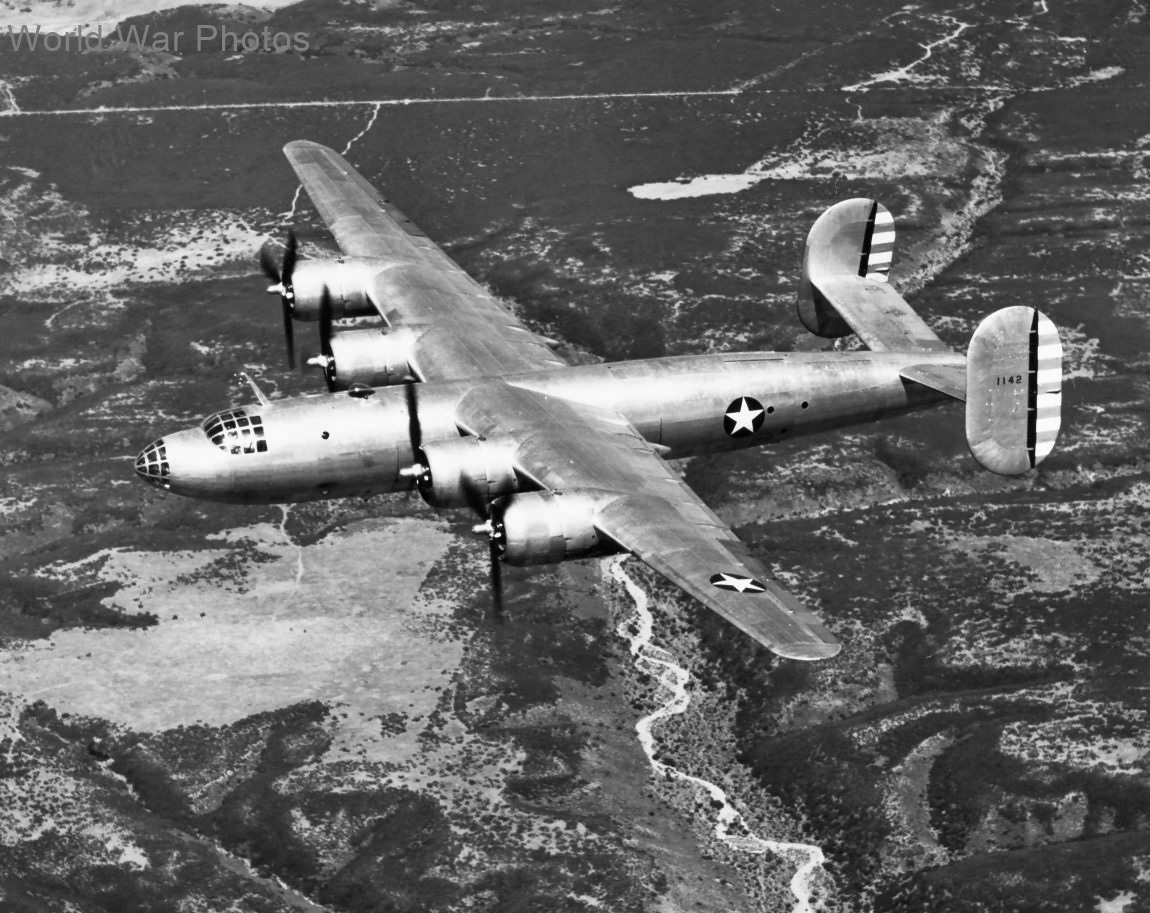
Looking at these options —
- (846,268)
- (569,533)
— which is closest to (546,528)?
(569,533)

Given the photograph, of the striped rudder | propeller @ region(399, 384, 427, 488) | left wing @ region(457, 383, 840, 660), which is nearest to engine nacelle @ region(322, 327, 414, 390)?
propeller @ region(399, 384, 427, 488)

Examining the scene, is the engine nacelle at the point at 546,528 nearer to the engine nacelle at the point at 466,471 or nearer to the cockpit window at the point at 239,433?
the engine nacelle at the point at 466,471

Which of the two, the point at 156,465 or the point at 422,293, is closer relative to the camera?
the point at 156,465

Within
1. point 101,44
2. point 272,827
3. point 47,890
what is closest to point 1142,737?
point 272,827

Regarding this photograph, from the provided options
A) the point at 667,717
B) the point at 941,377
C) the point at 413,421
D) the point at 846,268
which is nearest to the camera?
the point at 413,421

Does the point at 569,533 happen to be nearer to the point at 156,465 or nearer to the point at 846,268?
the point at 156,465

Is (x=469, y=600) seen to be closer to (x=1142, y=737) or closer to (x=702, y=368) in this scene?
(x=702, y=368)

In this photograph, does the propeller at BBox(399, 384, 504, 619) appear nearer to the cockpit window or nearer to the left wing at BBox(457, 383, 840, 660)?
the left wing at BBox(457, 383, 840, 660)
